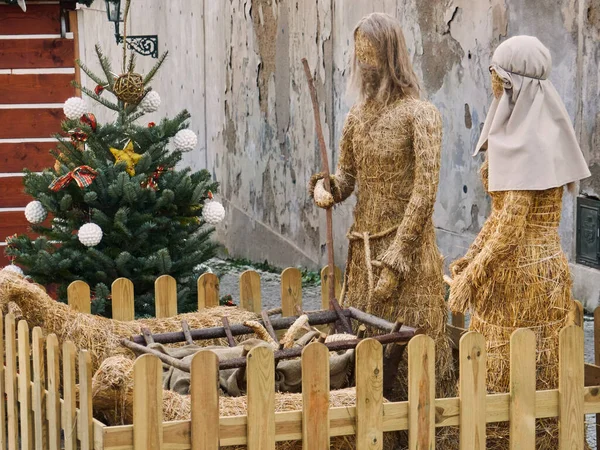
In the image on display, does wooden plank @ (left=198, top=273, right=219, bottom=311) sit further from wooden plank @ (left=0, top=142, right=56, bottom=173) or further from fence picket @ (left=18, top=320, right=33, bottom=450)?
wooden plank @ (left=0, top=142, right=56, bottom=173)

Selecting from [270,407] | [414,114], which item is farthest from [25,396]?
[414,114]

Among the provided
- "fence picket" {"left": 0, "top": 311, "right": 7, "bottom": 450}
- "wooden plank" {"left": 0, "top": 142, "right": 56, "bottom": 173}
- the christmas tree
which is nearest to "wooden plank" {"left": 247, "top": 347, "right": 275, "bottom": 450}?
"fence picket" {"left": 0, "top": 311, "right": 7, "bottom": 450}

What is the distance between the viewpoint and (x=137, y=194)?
6.60 meters

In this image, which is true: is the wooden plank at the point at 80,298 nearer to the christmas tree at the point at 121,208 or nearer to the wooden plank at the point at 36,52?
the christmas tree at the point at 121,208

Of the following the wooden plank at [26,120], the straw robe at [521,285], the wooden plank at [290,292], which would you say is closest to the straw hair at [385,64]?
the straw robe at [521,285]

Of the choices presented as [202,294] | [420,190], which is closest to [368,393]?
[420,190]

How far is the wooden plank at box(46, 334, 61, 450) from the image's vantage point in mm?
4191

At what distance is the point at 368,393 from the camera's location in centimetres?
398

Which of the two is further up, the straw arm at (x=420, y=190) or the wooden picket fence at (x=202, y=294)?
the straw arm at (x=420, y=190)

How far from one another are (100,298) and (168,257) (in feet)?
1.45

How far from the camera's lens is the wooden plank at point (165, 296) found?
5422 mm

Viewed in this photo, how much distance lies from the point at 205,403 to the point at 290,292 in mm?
1714

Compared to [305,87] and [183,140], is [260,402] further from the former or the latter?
[305,87]

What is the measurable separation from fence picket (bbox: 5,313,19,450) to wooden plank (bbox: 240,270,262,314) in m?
1.21
